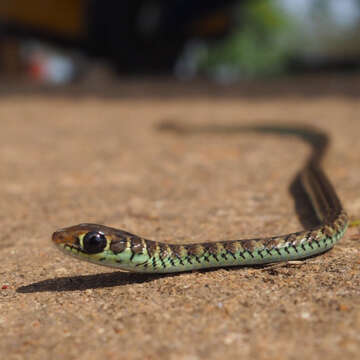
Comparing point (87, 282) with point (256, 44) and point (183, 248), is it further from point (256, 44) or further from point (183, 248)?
point (256, 44)

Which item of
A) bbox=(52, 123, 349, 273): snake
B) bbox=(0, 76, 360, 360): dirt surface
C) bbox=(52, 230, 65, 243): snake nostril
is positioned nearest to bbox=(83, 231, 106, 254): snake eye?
bbox=(52, 123, 349, 273): snake

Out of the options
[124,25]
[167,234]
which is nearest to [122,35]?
[124,25]

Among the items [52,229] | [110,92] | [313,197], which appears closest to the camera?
[52,229]

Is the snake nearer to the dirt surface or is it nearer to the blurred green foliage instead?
the dirt surface

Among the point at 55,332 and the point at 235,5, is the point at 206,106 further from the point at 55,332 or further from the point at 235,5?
the point at 235,5

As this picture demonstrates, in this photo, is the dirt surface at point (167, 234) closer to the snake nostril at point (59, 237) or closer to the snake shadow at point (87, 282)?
the snake shadow at point (87, 282)

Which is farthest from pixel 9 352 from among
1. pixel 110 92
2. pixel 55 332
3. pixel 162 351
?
pixel 110 92
